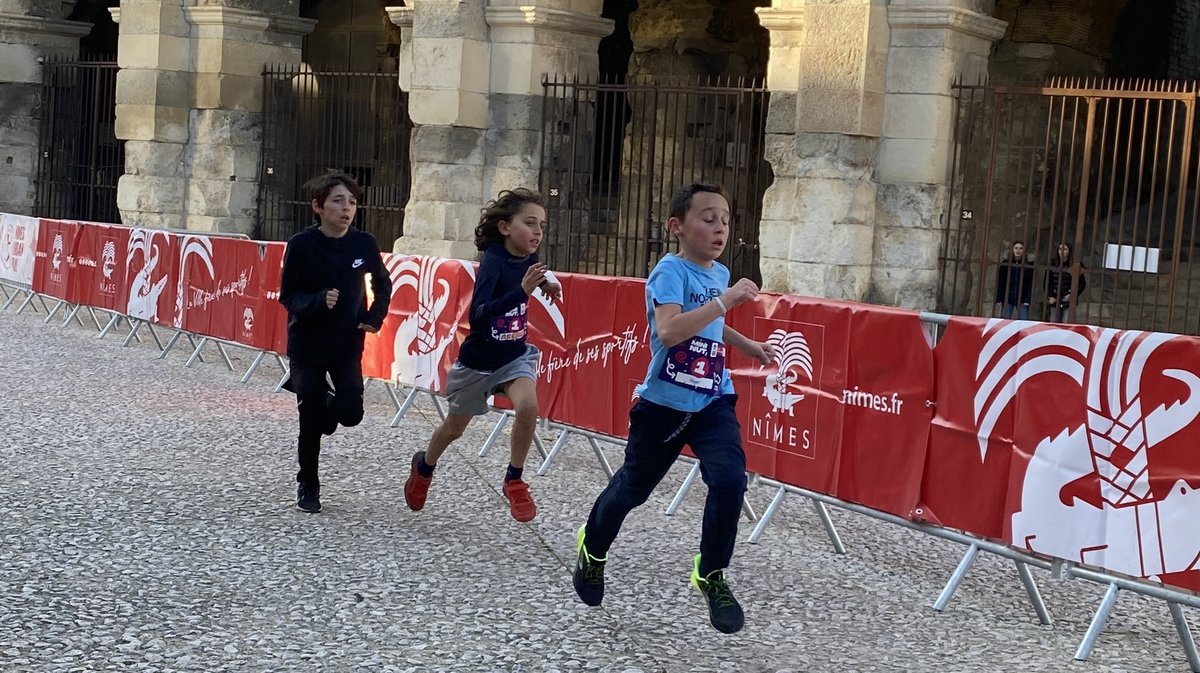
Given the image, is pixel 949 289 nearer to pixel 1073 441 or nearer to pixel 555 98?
pixel 555 98

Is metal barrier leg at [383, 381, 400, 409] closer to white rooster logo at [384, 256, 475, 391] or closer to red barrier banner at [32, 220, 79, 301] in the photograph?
white rooster logo at [384, 256, 475, 391]

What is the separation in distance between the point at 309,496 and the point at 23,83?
15.9m

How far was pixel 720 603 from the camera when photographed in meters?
4.68

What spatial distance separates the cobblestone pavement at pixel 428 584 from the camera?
15.3 feet

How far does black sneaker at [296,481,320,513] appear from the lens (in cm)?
661

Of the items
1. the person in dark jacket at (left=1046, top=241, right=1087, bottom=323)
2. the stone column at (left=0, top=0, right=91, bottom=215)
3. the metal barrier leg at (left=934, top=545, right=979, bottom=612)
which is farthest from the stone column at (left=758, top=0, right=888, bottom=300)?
the stone column at (left=0, top=0, right=91, bottom=215)

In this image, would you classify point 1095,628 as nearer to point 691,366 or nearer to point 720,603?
point 720,603

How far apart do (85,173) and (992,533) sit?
64.1ft

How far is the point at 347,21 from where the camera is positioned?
78.7ft

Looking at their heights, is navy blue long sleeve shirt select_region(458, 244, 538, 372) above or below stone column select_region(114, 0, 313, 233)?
below

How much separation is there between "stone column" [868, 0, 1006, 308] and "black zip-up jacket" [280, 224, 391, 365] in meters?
6.75

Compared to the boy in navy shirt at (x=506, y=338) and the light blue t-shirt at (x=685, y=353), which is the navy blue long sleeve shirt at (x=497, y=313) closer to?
the boy in navy shirt at (x=506, y=338)

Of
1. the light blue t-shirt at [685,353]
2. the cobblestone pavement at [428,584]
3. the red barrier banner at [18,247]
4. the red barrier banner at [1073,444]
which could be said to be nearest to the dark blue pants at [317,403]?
the cobblestone pavement at [428,584]

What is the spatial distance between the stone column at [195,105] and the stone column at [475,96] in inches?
141
